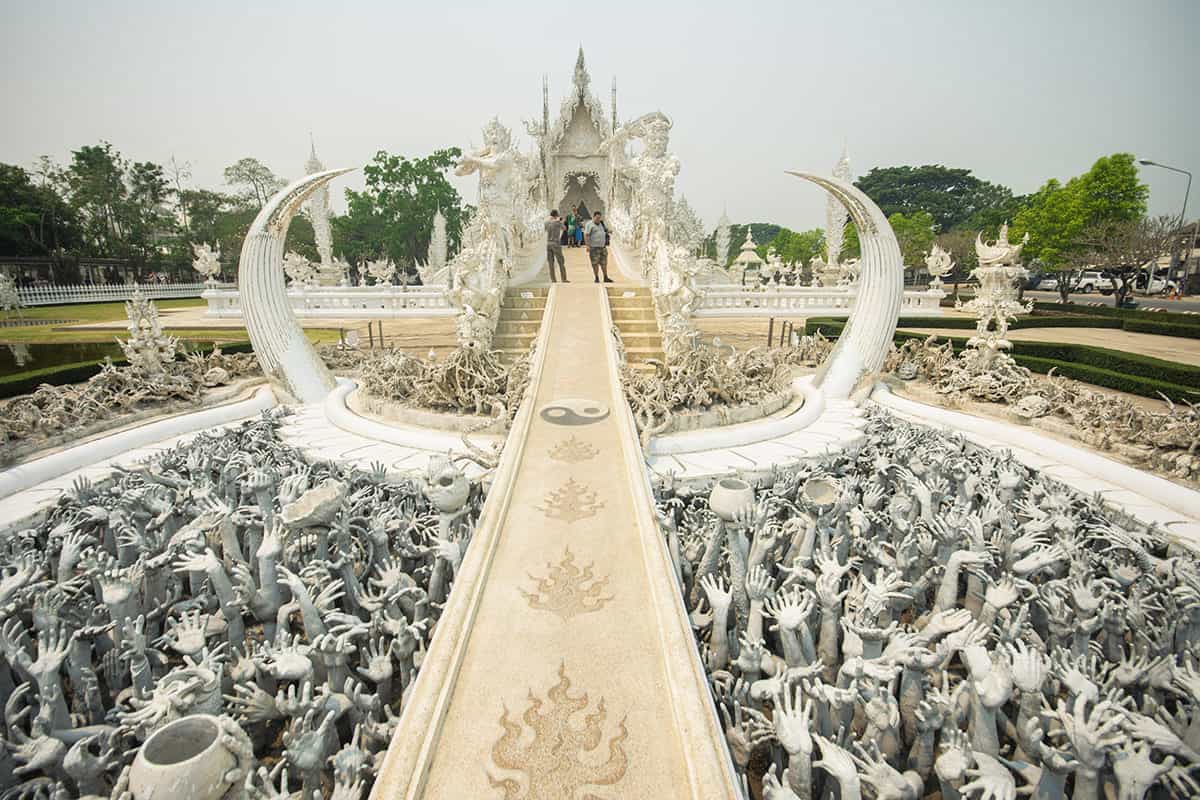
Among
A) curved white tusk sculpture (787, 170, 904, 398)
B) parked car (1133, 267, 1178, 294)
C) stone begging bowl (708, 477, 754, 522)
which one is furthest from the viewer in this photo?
parked car (1133, 267, 1178, 294)

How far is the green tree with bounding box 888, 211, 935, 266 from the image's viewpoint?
135 ft

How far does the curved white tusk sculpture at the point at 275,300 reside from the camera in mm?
8531

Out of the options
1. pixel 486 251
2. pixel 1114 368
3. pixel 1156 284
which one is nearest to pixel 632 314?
pixel 486 251

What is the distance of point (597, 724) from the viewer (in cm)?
259

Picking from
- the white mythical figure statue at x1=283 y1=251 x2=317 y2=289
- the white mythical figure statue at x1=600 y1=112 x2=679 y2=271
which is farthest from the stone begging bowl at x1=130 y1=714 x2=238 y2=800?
the white mythical figure statue at x1=283 y1=251 x2=317 y2=289

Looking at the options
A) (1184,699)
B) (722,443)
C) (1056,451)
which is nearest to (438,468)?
(722,443)

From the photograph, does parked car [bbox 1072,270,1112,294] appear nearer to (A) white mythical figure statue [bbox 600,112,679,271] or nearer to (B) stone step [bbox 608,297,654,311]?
(A) white mythical figure statue [bbox 600,112,679,271]

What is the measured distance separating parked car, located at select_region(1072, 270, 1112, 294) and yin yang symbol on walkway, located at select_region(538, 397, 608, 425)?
164 ft

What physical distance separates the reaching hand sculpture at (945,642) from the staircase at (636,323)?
4675mm

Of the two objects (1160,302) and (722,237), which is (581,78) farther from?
(1160,302)

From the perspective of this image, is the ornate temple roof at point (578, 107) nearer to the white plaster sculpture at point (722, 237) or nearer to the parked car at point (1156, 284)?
the white plaster sculpture at point (722, 237)

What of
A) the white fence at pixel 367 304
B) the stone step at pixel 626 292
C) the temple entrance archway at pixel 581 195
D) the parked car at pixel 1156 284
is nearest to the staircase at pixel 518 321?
the stone step at pixel 626 292

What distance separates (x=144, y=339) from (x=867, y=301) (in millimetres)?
12075

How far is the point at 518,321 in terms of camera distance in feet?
35.7
